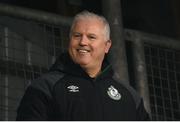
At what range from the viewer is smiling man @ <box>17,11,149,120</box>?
4.12 m

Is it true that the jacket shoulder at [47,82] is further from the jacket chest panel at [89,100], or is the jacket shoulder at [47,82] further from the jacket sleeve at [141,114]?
the jacket sleeve at [141,114]

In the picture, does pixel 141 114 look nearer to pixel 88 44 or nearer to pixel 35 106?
pixel 88 44

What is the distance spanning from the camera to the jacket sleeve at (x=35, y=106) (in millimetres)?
4082

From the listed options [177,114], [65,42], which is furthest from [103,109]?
[177,114]

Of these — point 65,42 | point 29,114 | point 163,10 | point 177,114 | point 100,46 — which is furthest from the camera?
point 163,10

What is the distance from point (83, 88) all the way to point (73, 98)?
106mm

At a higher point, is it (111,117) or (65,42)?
(65,42)

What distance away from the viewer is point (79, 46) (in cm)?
429

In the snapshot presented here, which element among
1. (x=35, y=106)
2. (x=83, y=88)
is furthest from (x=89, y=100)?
(x=35, y=106)

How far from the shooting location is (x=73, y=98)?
13.6 feet

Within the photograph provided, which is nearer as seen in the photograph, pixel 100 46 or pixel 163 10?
pixel 100 46

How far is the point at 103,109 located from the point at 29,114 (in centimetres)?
39

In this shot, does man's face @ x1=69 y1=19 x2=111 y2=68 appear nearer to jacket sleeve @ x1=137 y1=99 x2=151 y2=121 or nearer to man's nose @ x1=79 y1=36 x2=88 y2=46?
man's nose @ x1=79 y1=36 x2=88 y2=46

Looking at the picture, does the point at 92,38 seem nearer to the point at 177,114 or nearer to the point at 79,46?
the point at 79,46
